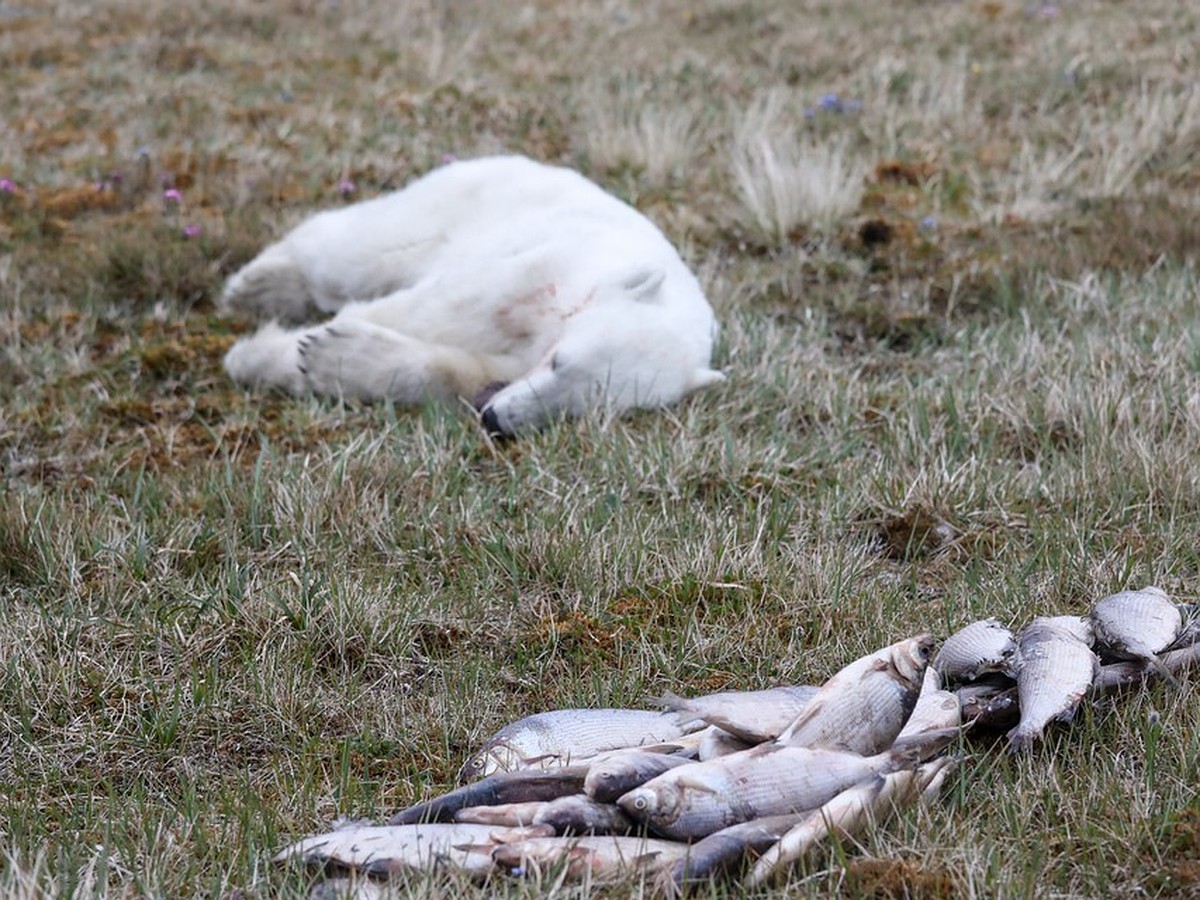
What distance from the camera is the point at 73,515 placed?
149 inches

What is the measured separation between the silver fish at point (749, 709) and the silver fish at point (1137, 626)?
0.68m

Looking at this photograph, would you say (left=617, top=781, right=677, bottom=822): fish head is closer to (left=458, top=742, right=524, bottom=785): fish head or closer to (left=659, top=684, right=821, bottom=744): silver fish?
(left=659, top=684, right=821, bottom=744): silver fish

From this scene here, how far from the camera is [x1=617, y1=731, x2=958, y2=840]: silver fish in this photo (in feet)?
7.72

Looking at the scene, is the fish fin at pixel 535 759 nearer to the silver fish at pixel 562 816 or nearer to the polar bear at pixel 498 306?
the silver fish at pixel 562 816

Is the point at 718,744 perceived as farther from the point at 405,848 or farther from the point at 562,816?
the point at 405,848

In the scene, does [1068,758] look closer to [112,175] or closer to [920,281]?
[920,281]

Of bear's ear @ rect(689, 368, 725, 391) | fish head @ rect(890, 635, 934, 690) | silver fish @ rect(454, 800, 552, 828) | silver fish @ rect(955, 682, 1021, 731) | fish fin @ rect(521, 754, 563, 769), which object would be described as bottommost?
bear's ear @ rect(689, 368, 725, 391)

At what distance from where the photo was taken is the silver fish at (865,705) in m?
2.53

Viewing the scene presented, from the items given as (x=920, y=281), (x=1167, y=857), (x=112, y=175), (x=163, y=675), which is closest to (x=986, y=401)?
(x=920, y=281)

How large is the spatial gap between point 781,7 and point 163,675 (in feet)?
31.8

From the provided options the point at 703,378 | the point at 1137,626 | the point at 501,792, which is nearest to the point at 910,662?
the point at 1137,626

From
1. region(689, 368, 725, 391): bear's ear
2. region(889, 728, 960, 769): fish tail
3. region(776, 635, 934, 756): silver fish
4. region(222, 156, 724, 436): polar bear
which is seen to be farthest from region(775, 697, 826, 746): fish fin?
region(689, 368, 725, 391): bear's ear

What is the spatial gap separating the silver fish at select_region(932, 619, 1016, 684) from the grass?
22cm

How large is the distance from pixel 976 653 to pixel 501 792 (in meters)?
1.09
